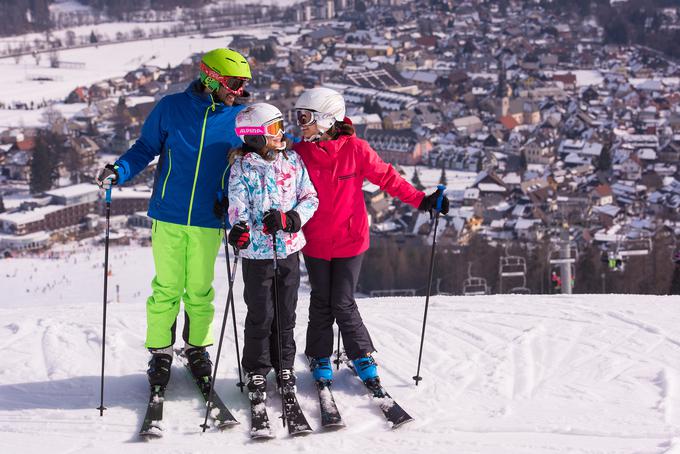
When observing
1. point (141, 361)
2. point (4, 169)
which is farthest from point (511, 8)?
point (141, 361)

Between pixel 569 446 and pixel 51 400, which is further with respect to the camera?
pixel 51 400

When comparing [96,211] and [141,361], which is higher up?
[141,361]

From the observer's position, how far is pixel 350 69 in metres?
44.7

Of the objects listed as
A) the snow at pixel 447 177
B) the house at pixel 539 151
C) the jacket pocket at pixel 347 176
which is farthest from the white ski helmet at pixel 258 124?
the house at pixel 539 151

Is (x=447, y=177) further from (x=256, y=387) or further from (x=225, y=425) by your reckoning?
(x=225, y=425)

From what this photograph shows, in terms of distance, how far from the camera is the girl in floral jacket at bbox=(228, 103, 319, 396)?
2.13 m

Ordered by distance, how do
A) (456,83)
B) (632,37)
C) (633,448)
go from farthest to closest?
1. (632,37)
2. (456,83)
3. (633,448)

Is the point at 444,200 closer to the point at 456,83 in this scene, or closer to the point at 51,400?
the point at 51,400

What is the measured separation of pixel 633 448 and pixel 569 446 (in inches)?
5.4

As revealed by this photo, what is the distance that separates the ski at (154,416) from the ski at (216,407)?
100 mm

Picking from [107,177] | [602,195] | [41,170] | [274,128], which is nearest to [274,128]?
[274,128]

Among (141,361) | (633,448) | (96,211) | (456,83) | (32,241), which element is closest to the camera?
(633,448)

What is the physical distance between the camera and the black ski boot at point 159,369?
2297 millimetres

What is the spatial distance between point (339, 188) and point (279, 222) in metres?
0.25
